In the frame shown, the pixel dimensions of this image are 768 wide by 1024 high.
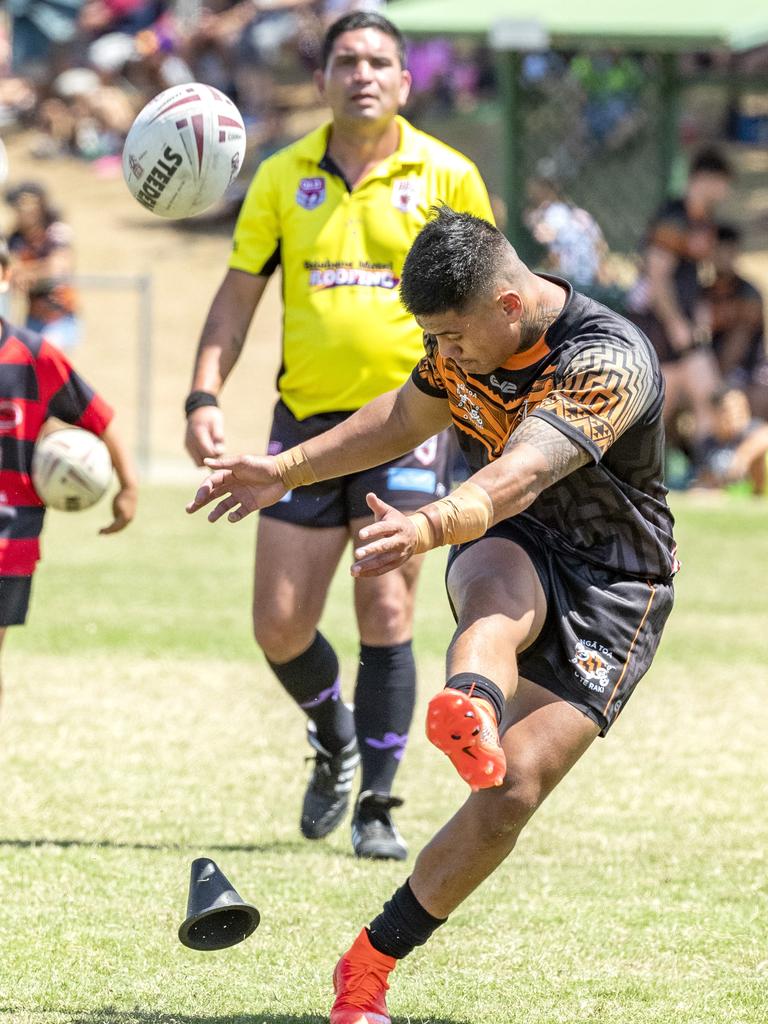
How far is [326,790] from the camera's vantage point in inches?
231

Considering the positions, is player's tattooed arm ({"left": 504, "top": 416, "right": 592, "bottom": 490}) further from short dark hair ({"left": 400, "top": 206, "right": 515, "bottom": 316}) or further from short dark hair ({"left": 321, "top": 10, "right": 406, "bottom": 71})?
short dark hair ({"left": 321, "top": 10, "right": 406, "bottom": 71})

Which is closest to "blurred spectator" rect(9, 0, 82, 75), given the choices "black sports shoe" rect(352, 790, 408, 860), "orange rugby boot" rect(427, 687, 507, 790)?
"black sports shoe" rect(352, 790, 408, 860)

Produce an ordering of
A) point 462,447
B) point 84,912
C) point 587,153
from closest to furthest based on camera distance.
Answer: point 462,447 → point 84,912 → point 587,153

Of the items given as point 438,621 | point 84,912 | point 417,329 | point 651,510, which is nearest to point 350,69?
point 417,329

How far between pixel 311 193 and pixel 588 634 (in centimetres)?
229

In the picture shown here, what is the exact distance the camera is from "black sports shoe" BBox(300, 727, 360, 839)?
5.81 metres

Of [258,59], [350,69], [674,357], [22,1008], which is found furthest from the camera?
[258,59]

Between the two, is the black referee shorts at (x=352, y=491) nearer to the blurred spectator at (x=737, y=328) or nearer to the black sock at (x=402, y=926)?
the black sock at (x=402, y=926)

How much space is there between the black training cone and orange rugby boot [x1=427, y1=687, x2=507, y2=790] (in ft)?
2.77

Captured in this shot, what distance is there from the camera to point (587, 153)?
15242 millimetres

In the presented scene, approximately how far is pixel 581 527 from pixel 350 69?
2209 millimetres

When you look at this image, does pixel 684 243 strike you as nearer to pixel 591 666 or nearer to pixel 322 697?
pixel 322 697

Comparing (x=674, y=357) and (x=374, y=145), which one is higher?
(x=374, y=145)

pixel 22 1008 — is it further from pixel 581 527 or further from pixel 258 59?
pixel 258 59
